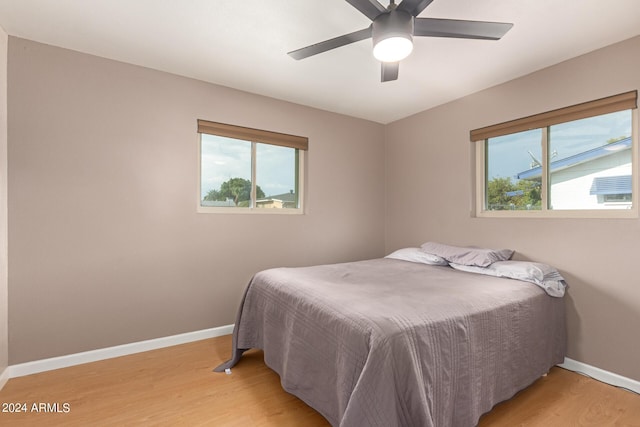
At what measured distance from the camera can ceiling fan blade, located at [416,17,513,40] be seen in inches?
60.3

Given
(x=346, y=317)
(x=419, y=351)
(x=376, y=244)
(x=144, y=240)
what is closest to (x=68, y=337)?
(x=144, y=240)

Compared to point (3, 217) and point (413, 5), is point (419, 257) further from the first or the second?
point (3, 217)

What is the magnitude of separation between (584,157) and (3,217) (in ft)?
13.9

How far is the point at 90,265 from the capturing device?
2404 millimetres

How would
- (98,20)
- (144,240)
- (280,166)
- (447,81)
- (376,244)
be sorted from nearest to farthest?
(98,20)
(144,240)
(447,81)
(280,166)
(376,244)

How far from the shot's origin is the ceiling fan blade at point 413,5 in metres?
1.43

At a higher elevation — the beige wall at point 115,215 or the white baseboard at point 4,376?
the beige wall at point 115,215

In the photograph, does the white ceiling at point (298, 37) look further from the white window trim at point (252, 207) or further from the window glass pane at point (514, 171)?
the white window trim at point (252, 207)

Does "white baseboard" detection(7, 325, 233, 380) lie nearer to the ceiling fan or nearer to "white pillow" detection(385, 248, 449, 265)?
"white pillow" detection(385, 248, 449, 265)

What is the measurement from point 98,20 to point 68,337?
224 cm

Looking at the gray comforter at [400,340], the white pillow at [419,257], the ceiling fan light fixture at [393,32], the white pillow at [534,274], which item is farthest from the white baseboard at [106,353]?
the ceiling fan light fixture at [393,32]

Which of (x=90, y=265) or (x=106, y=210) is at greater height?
(x=106, y=210)

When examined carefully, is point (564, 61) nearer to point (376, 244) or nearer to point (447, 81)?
point (447, 81)

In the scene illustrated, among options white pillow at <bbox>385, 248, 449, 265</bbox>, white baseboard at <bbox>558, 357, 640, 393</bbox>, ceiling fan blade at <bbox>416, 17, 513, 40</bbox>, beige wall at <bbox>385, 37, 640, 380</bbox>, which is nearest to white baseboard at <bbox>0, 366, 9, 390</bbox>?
white pillow at <bbox>385, 248, 449, 265</bbox>
